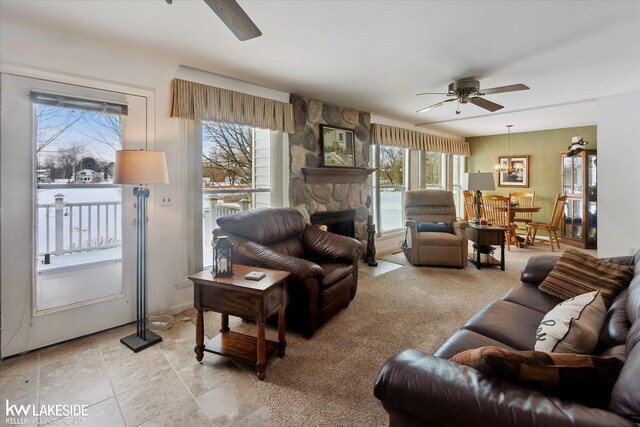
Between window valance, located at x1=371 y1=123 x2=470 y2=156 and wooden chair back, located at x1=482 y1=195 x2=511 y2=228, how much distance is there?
1.49m

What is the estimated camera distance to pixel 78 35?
2416 millimetres

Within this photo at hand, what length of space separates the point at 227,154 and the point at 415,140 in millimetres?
3912

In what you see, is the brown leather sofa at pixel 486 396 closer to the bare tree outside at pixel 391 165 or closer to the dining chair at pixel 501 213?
the bare tree outside at pixel 391 165

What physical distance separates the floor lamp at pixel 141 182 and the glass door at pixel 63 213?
287mm

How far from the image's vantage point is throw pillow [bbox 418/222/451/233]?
16.2 feet

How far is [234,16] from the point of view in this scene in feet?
5.33

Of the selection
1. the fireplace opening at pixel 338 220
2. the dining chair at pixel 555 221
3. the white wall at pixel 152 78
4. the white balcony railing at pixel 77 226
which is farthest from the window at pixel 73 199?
the dining chair at pixel 555 221

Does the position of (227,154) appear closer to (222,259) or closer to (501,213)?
(222,259)

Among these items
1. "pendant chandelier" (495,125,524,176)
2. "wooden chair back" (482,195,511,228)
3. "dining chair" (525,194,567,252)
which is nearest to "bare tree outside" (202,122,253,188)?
"wooden chair back" (482,195,511,228)

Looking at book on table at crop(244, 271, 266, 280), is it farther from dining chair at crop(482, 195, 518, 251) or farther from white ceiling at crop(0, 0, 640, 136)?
dining chair at crop(482, 195, 518, 251)

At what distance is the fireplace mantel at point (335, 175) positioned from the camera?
4.22 meters

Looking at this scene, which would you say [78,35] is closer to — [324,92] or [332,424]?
[324,92]

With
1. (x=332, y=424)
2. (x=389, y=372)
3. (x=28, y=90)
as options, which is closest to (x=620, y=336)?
(x=389, y=372)

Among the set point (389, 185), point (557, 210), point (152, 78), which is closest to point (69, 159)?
point (152, 78)
